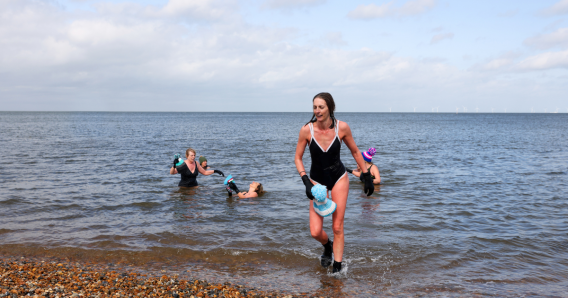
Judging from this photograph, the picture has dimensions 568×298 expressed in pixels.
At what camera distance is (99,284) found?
485cm

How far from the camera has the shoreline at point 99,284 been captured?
449 centimetres

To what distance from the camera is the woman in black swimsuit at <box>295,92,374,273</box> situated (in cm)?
496

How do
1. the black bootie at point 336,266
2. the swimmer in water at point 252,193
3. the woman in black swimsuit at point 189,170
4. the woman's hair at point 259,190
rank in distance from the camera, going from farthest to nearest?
the woman in black swimsuit at point 189,170
the woman's hair at point 259,190
the swimmer in water at point 252,193
the black bootie at point 336,266

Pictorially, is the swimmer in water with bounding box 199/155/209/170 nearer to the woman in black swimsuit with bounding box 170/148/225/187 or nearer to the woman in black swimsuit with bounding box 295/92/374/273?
the woman in black swimsuit with bounding box 170/148/225/187

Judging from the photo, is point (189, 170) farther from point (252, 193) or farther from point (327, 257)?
point (327, 257)

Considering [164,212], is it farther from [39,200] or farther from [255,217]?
[39,200]

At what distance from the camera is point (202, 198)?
11.3 meters

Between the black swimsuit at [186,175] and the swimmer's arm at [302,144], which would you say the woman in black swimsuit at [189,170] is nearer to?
the black swimsuit at [186,175]

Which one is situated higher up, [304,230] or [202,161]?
[202,161]

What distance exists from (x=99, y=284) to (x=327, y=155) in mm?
3558

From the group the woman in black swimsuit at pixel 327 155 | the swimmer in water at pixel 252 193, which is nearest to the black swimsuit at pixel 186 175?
the swimmer in water at pixel 252 193

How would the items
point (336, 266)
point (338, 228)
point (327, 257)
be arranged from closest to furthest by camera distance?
point (338, 228) < point (336, 266) < point (327, 257)

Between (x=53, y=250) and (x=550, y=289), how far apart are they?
8320 mm

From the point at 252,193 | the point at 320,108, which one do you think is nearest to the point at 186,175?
the point at 252,193
